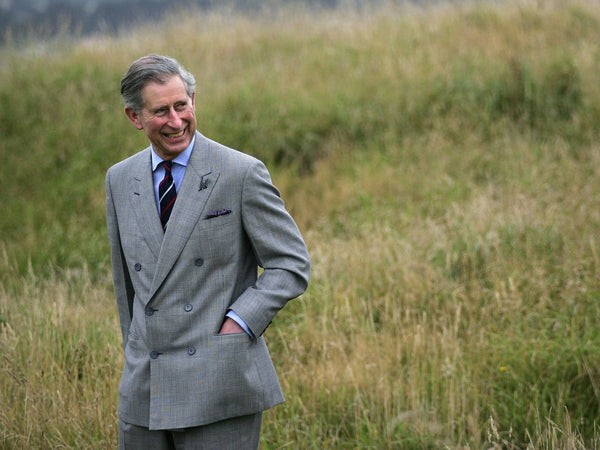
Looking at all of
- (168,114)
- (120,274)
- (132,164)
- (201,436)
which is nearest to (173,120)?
(168,114)

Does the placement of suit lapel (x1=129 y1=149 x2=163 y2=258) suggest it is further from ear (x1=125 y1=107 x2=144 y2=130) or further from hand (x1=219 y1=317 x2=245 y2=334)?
hand (x1=219 y1=317 x2=245 y2=334)

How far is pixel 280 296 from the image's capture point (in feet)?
8.63

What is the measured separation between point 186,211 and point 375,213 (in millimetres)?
4752

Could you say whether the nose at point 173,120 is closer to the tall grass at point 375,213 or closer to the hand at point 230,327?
the hand at point 230,327

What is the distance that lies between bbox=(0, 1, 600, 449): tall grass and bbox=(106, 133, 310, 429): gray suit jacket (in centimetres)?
139

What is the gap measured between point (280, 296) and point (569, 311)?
289cm

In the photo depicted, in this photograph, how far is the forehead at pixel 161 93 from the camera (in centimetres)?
259

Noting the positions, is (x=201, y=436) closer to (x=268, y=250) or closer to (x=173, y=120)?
(x=268, y=250)

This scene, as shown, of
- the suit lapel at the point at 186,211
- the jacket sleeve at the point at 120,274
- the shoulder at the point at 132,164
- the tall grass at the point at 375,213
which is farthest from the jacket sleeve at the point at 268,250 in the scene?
the tall grass at the point at 375,213

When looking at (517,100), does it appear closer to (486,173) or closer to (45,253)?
(486,173)

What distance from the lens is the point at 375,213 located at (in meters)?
7.22

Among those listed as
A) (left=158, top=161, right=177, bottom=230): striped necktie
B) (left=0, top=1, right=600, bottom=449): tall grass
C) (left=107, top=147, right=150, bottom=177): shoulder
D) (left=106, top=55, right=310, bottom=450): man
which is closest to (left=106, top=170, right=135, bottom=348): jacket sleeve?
(left=107, top=147, right=150, bottom=177): shoulder

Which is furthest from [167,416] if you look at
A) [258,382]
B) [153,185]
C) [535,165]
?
[535,165]

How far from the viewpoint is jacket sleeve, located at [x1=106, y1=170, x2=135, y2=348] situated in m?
2.90
